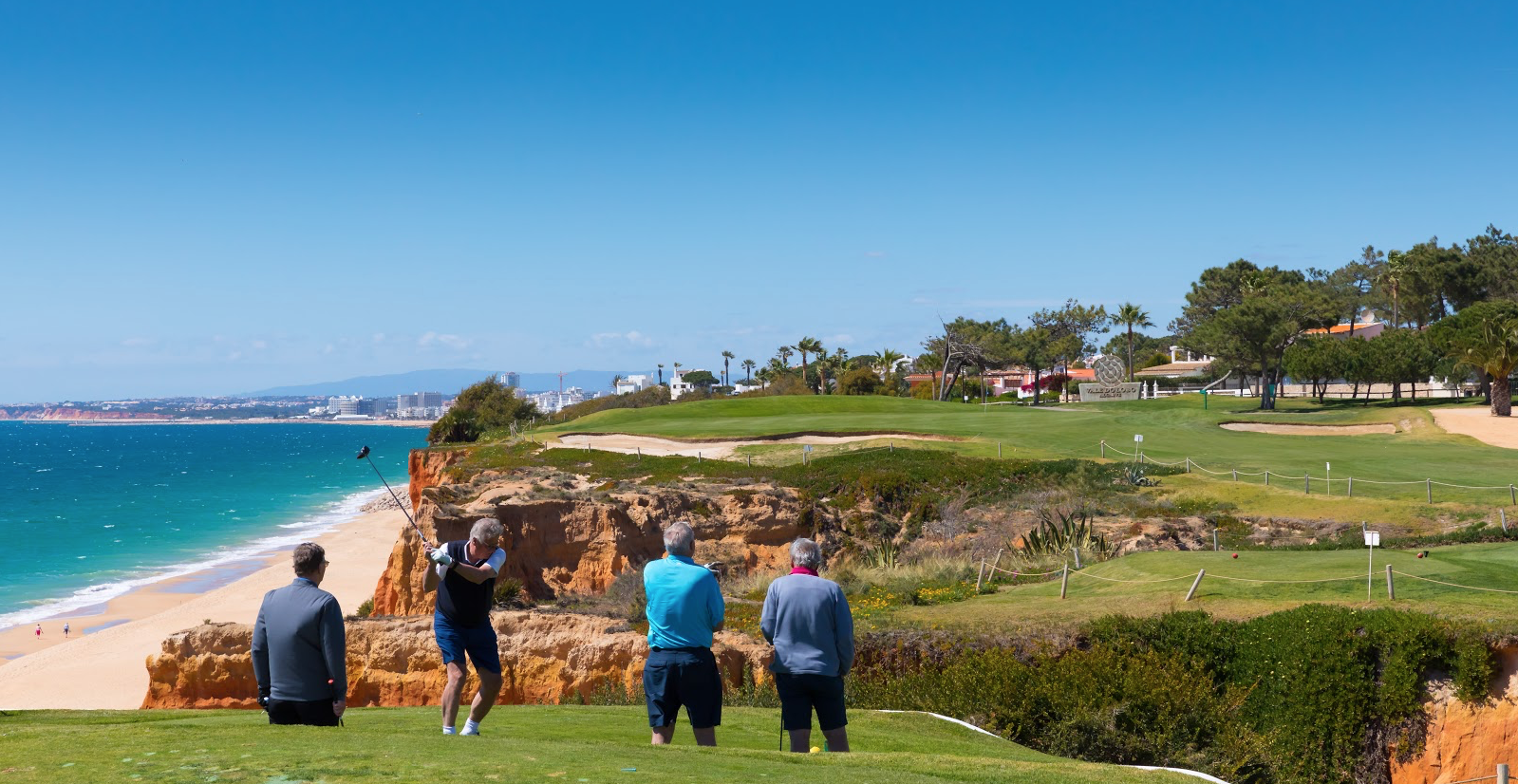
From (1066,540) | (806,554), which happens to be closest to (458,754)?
(806,554)

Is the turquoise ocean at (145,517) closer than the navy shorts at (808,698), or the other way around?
the navy shorts at (808,698)

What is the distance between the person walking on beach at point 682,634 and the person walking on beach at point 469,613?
121 centimetres

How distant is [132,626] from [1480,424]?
53404mm

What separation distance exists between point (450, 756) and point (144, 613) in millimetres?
44612

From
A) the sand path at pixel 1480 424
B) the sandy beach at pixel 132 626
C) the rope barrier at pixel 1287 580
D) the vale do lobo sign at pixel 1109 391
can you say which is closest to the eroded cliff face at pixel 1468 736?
the rope barrier at pixel 1287 580

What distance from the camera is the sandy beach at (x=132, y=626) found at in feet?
104

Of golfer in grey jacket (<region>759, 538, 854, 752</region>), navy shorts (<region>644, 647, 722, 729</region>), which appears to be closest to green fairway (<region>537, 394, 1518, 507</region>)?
golfer in grey jacket (<region>759, 538, 854, 752</region>)

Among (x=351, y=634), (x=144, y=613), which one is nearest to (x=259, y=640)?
(x=351, y=634)

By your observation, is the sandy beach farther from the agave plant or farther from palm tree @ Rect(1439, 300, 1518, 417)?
palm tree @ Rect(1439, 300, 1518, 417)

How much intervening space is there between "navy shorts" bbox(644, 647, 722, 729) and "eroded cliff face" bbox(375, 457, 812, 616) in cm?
1777

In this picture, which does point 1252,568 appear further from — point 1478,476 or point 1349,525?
point 1478,476

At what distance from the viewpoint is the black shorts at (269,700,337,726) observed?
7.97 m

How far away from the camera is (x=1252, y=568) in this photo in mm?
18109

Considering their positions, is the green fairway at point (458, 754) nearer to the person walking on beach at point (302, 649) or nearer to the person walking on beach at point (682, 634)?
the person walking on beach at point (302, 649)
